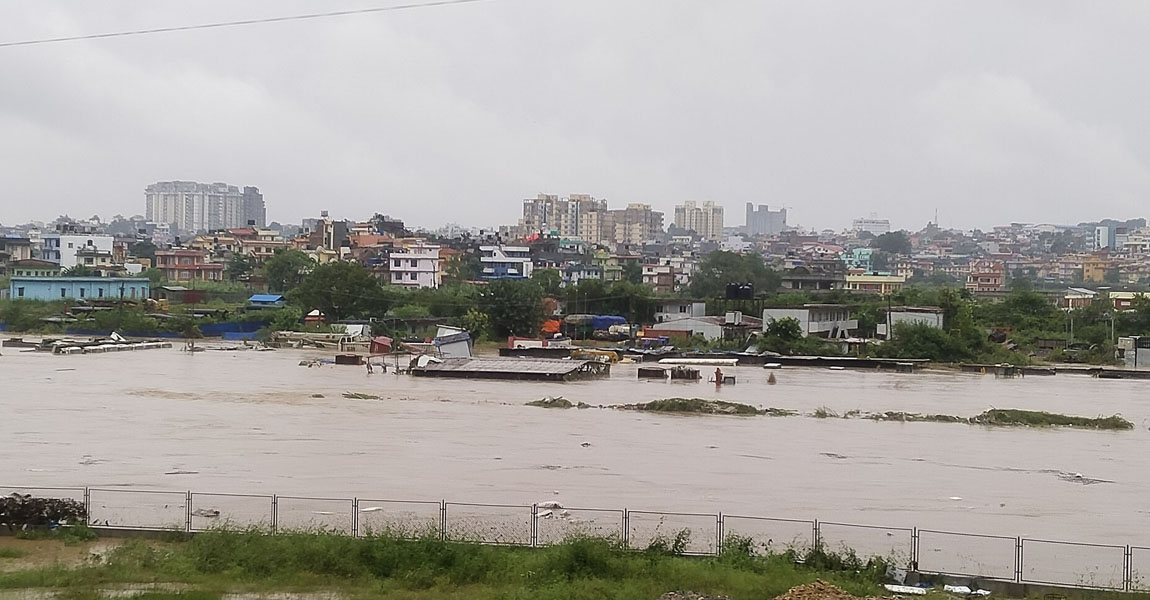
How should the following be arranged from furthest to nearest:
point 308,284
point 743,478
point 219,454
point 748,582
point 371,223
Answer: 1. point 371,223
2. point 308,284
3. point 219,454
4. point 743,478
5. point 748,582

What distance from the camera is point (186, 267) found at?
48.3 m

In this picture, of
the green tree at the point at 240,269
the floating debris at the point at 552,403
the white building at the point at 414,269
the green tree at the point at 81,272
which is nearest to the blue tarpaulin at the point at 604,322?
the white building at the point at 414,269

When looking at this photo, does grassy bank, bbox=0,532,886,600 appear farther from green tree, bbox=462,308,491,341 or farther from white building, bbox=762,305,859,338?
green tree, bbox=462,308,491,341

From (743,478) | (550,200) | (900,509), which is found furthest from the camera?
(550,200)

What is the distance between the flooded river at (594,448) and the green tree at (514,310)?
902 cm

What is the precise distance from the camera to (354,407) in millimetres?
17094

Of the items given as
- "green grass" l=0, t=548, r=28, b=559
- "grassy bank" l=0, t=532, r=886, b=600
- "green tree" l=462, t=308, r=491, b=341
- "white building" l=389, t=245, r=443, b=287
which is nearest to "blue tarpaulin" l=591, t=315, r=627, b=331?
"green tree" l=462, t=308, r=491, b=341

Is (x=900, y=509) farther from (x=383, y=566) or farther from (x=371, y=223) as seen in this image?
(x=371, y=223)

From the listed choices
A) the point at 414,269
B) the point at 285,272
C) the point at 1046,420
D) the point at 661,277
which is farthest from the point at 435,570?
the point at 661,277

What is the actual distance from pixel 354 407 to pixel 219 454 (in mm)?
4826

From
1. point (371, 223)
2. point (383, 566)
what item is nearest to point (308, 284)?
point (383, 566)

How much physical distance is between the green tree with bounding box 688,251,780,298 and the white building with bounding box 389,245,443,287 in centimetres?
1017

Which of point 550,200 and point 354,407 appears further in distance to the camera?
point 550,200

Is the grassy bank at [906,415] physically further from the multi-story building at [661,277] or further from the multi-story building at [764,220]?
the multi-story building at [764,220]
